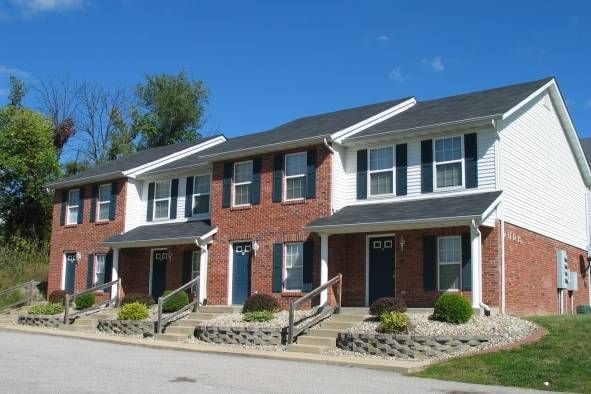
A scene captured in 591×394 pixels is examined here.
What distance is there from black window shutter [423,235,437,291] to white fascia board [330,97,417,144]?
4.30 m

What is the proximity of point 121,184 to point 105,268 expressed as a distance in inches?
137

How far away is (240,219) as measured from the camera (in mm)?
23859

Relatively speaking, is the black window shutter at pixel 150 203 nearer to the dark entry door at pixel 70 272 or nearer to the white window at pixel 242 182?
the dark entry door at pixel 70 272

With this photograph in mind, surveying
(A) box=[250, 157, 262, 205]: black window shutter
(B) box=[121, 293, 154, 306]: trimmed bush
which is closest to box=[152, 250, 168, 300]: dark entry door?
(B) box=[121, 293, 154, 306]: trimmed bush

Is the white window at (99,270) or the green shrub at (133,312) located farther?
the white window at (99,270)

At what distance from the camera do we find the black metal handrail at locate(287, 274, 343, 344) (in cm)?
1856

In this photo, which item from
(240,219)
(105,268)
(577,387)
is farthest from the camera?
(105,268)

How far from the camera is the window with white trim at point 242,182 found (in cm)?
2398

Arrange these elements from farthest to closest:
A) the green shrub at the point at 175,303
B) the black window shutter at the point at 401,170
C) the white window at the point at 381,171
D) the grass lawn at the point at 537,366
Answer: the green shrub at the point at 175,303 < the white window at the point at 381,171 < the black window shutter at the point at 401,170 < the grass lawn at the point at 537,366

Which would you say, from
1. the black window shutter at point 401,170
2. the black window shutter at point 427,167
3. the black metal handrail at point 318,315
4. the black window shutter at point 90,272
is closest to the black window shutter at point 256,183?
the black metal handrail at point 318,315

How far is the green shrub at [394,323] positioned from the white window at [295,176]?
6.41 meters

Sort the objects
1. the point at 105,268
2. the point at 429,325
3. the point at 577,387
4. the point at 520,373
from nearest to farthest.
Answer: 1. the point at 577,387
2. the point at 520,373
3. the point at 429,325
4. the point at 105,268

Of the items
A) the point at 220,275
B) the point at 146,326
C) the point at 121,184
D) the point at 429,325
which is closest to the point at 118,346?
the point at 146,326

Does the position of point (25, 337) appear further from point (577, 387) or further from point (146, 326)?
point (577, 387)
